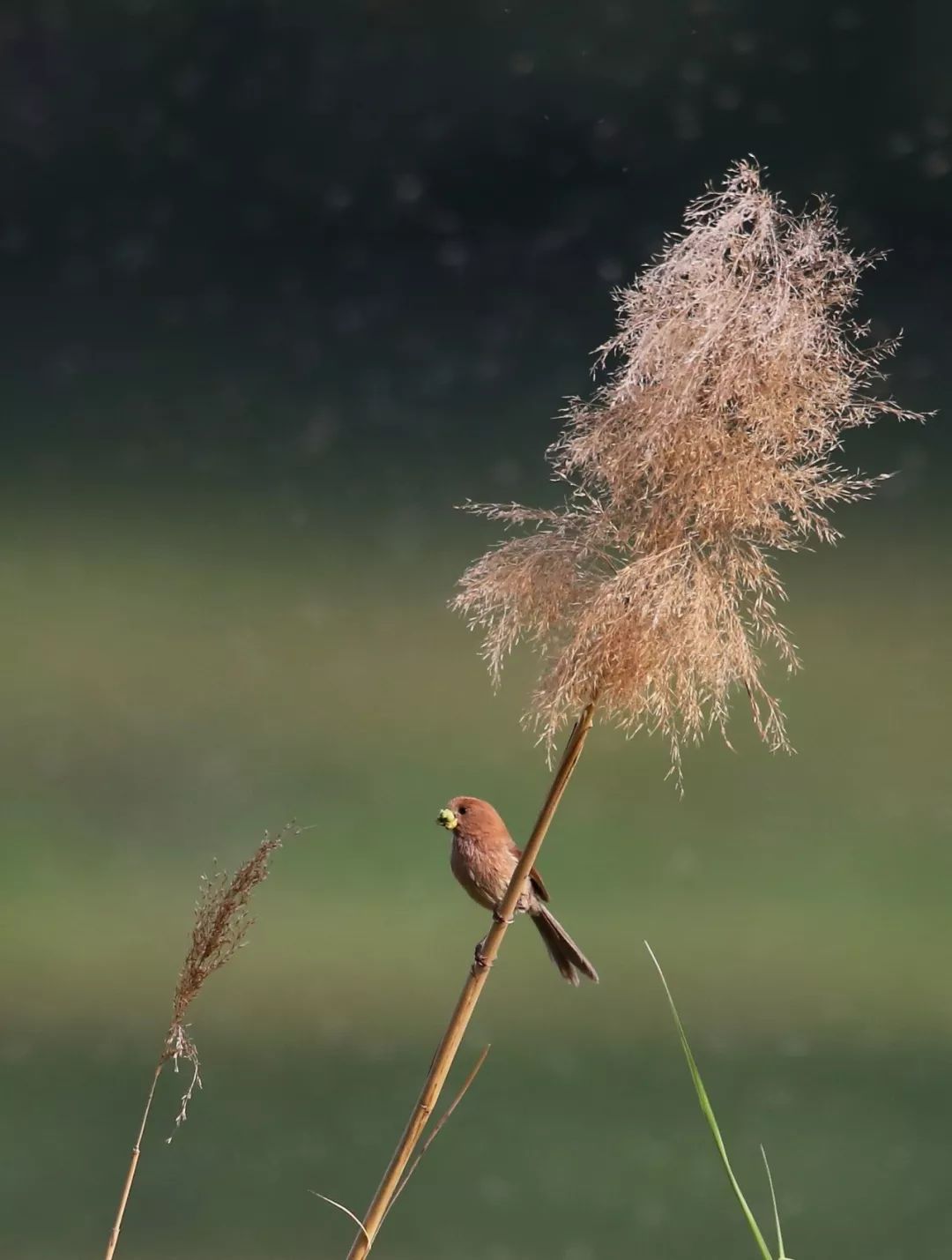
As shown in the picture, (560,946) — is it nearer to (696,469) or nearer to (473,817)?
(473,817)

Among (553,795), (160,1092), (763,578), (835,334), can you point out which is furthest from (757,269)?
(160,1092)

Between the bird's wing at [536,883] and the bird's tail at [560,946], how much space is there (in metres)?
0.01

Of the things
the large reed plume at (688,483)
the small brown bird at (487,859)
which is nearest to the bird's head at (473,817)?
the small brown bird at (487,859)

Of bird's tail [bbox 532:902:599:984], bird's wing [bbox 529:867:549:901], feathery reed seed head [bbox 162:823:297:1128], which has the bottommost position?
feathery reed seed head [bbox 162:823:297:1128]

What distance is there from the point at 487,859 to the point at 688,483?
1.12 ft

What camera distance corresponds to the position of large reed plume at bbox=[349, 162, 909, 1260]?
68 centimetres

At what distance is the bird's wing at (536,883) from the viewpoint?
0.91 meters

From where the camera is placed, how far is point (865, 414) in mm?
717

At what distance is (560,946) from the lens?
95 cm

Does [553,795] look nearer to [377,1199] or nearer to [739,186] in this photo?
[377,1199]

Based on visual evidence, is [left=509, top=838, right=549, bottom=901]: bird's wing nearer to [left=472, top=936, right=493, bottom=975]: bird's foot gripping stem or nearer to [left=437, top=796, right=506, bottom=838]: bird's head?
[left=437, top=796, right=506, bottom=838]: bird's head

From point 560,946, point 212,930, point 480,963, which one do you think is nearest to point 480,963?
point 480,963

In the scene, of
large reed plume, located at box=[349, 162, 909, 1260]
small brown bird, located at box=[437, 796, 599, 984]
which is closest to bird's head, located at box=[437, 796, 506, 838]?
small brown bird, located at box=[437, 796, 599, 984]

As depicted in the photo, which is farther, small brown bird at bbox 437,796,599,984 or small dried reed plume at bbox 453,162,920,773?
small brown bird at bbox 437,796,599,984
